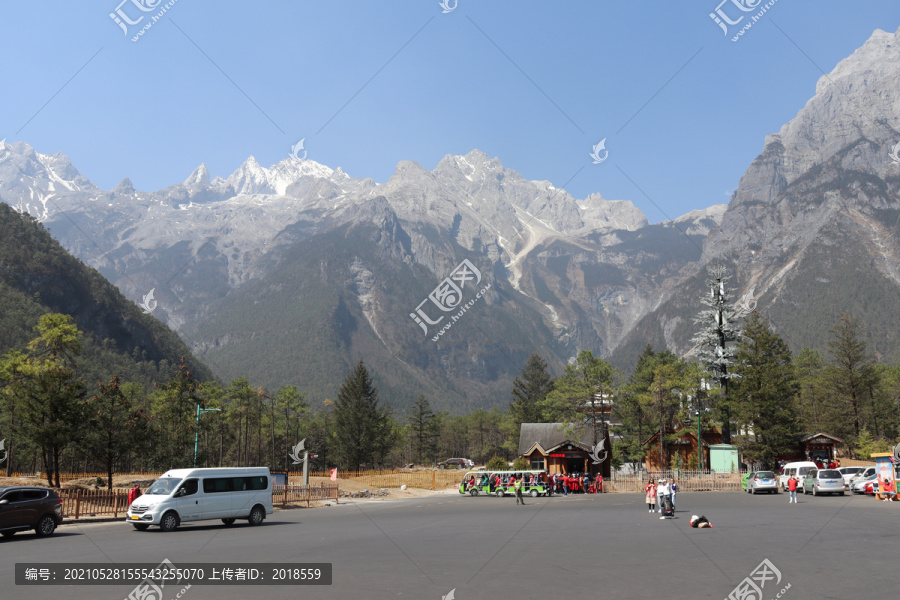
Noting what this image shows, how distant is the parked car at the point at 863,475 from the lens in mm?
45469

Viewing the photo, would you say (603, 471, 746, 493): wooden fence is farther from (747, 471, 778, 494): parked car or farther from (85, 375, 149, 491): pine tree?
(85, 375, 149, 491): pine tree

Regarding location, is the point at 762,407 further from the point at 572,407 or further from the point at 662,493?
the point at 662,493

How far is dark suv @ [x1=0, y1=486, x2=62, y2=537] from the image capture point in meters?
22.3

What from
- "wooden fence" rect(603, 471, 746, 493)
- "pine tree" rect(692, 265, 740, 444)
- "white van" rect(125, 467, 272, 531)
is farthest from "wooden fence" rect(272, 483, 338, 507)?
"pine tree" rect(692, 265, 740, 444)

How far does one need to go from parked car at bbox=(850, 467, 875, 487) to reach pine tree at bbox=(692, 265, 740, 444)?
19.6 metres

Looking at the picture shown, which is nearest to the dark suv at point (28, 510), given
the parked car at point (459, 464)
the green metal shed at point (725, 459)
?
the green metal shed at point (725, 459)

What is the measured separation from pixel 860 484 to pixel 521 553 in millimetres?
38652

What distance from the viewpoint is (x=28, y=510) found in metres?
23.0

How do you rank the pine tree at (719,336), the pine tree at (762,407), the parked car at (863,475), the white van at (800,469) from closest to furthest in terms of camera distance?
the parked car at (863,475)
the white van at (800,469)
the pine tree at (762,407)
the pine tree at (719,336)

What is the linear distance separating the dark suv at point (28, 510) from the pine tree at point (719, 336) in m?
59.2

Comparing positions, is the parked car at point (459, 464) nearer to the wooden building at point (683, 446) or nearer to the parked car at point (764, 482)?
the wooden building at point (683, 446)

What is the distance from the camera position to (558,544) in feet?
63.2

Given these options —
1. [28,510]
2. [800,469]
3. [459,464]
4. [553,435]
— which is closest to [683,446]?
[553,435]

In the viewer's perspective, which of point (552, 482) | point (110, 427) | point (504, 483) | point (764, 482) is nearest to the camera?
point (110, 427)
